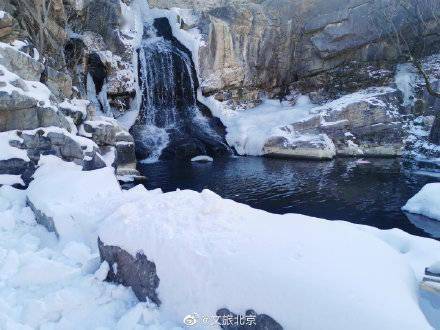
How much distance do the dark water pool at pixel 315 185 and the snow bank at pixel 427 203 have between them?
397mm

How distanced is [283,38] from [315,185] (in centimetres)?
1830

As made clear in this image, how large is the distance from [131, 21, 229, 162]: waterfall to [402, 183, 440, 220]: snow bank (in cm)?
1390

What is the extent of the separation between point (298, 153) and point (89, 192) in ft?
54.0

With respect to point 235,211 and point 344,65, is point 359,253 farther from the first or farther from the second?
point 344,65

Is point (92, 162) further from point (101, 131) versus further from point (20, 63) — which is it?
point (20, 63)

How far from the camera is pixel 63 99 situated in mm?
16125

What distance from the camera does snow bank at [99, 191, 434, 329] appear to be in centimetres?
343

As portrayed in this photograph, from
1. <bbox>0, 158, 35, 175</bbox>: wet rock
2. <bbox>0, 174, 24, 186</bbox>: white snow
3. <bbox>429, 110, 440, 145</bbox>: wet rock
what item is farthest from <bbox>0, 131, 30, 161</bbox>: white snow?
<bbox>429, 110, 440, 145</bbox>: wet rock

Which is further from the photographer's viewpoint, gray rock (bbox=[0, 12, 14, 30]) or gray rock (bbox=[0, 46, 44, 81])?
gray rock (bbox=[0, 12, 14, 30])

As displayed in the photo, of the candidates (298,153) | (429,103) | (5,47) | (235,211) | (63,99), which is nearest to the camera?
(235,211)

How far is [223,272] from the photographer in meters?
4.09

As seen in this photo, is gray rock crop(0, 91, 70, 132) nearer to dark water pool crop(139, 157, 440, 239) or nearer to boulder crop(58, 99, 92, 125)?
boulder crop(58, 99, 92, 125)

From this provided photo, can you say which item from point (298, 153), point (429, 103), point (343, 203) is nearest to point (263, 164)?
point (298, 153)

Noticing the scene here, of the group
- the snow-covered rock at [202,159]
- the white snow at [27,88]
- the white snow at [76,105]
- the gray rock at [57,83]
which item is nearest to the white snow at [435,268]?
the white snow at [27,88]
